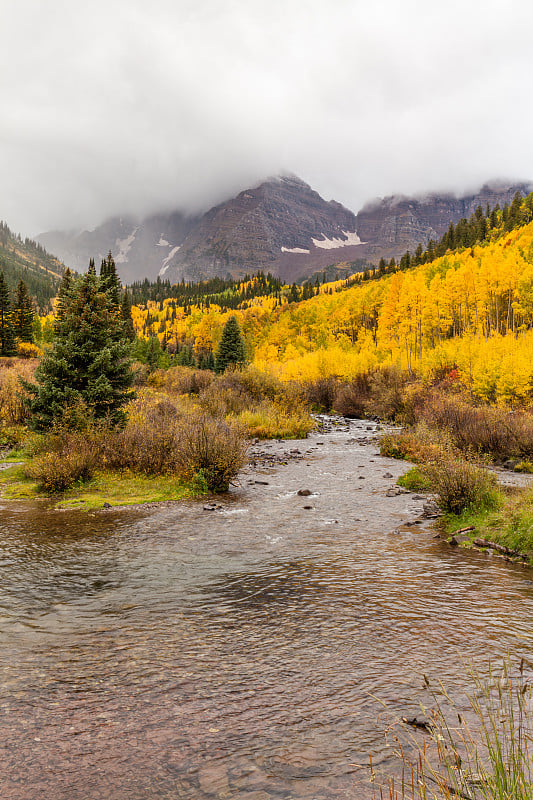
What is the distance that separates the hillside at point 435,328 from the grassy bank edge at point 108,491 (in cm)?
2493

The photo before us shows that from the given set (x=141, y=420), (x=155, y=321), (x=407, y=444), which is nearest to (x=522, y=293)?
(x=407, y=444)

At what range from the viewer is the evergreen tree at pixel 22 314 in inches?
2997

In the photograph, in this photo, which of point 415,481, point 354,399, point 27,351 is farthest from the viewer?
point 27,351

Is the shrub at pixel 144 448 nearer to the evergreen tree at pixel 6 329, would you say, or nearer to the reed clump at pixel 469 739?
the reed clump at pixel 469 739

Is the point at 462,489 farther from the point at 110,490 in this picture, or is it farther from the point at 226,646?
the point at 110,490

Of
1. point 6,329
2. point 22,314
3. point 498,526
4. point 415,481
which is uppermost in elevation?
point 22,314

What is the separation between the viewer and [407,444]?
23250 mm

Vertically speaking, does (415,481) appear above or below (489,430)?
below

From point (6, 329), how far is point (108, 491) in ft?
205

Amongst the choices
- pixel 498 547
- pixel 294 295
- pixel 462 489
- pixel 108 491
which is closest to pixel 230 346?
pixel 108 491

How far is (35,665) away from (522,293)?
6430cm

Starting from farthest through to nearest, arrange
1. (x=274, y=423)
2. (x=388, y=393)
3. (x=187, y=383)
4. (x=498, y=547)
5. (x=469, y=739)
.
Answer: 1. (x=187, y=383)
2. (x=388, y=393)
3. (x=274, y=423)
4. (x=498, y=547)
5. (x=469, y=739)

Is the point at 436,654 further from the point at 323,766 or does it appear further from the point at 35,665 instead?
the point at 35,665

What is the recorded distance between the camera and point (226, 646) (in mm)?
6051
